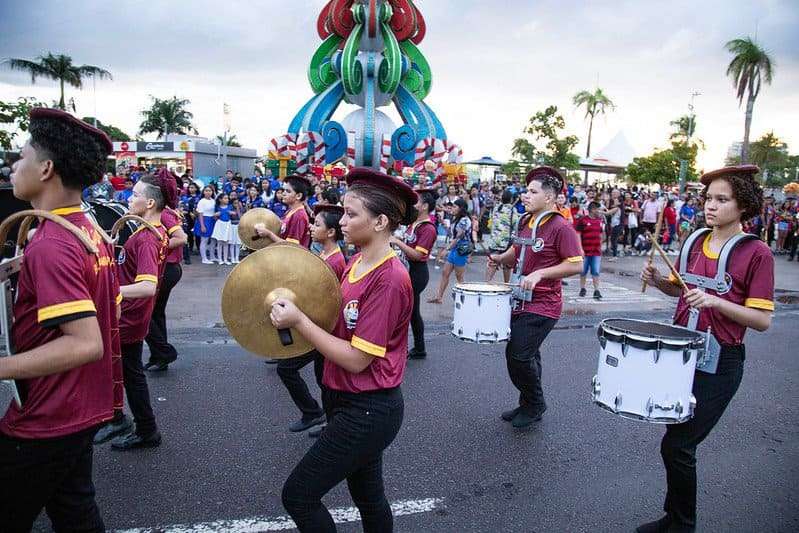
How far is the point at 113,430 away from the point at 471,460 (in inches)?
105

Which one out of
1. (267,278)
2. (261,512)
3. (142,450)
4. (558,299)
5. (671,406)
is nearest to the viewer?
(267,278)

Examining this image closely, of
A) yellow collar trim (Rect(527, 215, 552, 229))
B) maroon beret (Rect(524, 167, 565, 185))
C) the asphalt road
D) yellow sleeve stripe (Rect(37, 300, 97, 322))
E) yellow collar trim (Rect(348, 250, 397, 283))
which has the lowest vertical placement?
the asphalt road

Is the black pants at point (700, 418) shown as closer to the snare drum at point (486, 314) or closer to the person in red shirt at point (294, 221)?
the snare drum at point (486, 314)

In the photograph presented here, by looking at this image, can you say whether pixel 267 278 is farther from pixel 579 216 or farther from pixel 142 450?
pixel 579 216

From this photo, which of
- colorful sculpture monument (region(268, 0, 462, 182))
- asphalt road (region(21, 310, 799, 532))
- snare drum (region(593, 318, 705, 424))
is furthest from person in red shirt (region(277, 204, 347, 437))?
colorful sculpture monument (region(268, 0, 462, 182))

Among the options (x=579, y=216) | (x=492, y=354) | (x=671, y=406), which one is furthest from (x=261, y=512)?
(x=579, y=216)

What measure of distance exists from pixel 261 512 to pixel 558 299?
109 inches

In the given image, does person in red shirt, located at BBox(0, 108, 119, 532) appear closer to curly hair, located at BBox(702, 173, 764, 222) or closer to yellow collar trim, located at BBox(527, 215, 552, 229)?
curly hair, located at BBox(702, 173, 764, 222)

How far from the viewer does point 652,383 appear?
9.81 ft

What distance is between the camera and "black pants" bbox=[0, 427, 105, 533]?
2043mm

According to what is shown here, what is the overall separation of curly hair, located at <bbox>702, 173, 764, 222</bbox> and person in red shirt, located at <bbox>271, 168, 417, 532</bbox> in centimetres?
181

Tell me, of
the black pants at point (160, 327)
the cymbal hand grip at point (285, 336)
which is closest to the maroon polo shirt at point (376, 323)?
the cymbal hand grip at point (285, 336)

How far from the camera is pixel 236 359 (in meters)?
6.23

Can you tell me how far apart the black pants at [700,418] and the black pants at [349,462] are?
1.62m
